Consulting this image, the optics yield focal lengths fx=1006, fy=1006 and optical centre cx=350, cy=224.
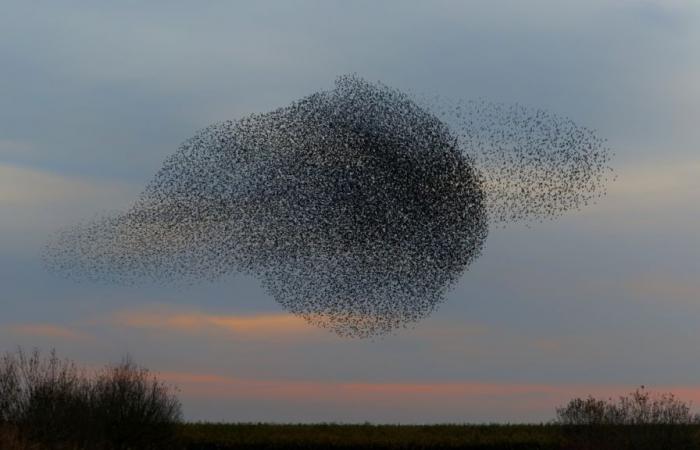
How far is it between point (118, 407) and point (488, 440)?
11.0 m

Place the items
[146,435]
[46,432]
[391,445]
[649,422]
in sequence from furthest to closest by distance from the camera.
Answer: [391,445] < [146,435] < [649,422] < [46,432]

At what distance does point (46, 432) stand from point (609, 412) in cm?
1381

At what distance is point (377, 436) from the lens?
29.9 meters

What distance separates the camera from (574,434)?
2706 centimetres

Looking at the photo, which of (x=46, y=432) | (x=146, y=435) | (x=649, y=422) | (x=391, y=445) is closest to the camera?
(x=46, y=432)

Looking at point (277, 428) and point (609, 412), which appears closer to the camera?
point (609, 412)

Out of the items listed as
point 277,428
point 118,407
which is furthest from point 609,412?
point 118,407

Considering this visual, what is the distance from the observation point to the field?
29.0 meters

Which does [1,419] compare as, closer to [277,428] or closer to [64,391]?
[64,391]

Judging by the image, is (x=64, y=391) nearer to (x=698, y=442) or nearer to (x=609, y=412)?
(x=609, y=412)

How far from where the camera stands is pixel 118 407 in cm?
2567

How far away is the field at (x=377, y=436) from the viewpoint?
29.0 metres

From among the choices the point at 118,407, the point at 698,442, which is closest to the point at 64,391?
the point at 118,407

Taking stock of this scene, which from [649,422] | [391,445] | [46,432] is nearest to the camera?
[46,432]
